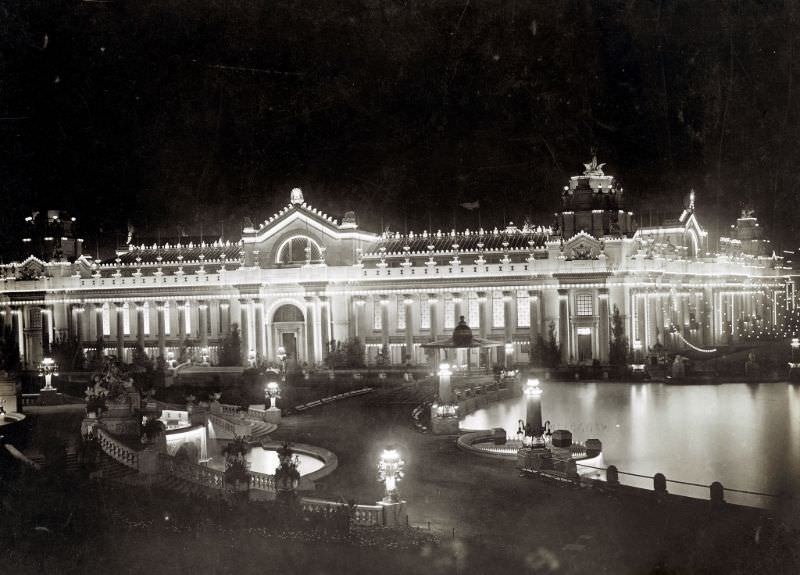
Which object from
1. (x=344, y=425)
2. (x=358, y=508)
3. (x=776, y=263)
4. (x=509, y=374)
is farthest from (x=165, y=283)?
(x=776, y=263)

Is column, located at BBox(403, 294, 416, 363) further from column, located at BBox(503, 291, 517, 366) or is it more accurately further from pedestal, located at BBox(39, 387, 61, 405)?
pedestal, located at BBox(39, 387, 61, 405)

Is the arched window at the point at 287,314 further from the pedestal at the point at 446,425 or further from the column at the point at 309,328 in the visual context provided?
the pedestal at the point at 446,425

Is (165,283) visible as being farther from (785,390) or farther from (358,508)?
(358,508)

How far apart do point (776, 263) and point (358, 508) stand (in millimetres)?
82992

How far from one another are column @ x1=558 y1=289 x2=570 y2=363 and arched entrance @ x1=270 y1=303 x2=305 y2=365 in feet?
57.0

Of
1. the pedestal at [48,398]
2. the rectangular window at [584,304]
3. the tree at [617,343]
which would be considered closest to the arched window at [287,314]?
the rectangular window at [584,304]

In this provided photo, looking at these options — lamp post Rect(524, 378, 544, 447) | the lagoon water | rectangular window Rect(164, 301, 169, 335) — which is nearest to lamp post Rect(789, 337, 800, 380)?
the lagoon water

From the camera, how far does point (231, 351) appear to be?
2479 inches

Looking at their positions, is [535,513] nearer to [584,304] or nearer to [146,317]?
[584,304]

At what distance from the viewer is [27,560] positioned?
65.6ft

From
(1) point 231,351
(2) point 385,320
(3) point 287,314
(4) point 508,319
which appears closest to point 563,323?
(4) point 508,319

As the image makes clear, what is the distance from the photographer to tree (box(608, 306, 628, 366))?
5603 centimetres

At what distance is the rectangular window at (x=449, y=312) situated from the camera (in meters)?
62.1

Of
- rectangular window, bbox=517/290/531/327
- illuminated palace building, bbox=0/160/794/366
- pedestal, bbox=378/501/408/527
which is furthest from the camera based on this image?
rectangular window, bbox=517/290/531/327
